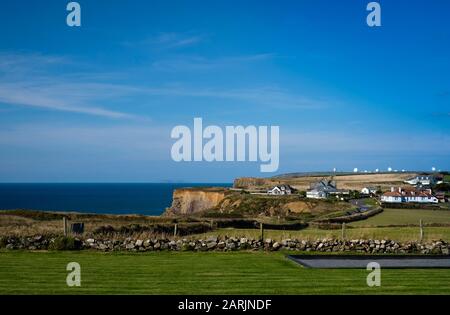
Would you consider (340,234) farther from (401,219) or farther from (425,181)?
(425,181)

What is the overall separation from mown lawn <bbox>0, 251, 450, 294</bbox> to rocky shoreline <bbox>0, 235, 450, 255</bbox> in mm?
2308

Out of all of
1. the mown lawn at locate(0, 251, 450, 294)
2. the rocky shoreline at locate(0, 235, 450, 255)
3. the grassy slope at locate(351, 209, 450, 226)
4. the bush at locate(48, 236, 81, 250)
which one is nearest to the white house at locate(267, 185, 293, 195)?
the grassy slope at locate(351, 209, 450, 226)

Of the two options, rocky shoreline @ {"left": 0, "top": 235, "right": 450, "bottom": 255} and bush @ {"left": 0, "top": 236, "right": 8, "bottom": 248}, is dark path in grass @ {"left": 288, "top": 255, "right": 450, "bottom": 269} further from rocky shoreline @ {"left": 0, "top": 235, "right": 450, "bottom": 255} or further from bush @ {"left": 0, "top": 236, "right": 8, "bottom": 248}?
bush @ {"left": 0, "top": 236, "right": 8, "bottom": 248}

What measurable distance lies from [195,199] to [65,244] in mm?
95569

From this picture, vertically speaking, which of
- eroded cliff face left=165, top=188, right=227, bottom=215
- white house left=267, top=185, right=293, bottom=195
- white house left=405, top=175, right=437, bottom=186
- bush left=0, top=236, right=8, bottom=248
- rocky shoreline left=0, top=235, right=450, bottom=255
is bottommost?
eroded cliff face left=165, top=188, right=227, bottom=215

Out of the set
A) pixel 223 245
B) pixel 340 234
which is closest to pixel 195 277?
pixel 223 245

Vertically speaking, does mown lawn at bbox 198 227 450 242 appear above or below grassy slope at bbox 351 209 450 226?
above

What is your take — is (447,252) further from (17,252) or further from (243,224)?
(243,224)

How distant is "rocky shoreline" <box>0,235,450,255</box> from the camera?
21859 mm

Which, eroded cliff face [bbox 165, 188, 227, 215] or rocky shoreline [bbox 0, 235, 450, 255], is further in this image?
eroded cliff face [bbox 165, 188, 227, 215]

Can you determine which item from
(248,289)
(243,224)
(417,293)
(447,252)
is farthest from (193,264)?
(243,224)

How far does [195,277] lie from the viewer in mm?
14594

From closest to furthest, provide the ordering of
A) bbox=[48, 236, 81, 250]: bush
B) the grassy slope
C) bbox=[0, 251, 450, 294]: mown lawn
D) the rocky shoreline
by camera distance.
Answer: bbox=[0, 251, 450, 294]: mown lawn
bbox=[48, 236, 81, 250]: bush
the rocky shoreline
the grassy slope
